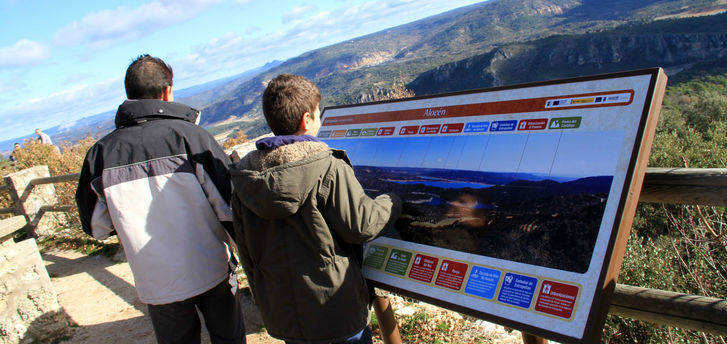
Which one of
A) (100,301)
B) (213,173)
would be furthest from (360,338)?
(100,301)

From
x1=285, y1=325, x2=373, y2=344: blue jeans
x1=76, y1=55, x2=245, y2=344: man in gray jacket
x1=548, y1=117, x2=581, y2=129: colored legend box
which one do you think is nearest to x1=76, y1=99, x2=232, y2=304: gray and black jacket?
x1=76, y1=55, x2=245, y2=344: man in gray jacket

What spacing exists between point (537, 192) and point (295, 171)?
92cm

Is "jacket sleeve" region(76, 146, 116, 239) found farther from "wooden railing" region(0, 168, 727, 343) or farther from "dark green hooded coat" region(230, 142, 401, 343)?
"wooden railing" region(0, 168, 727, 343)

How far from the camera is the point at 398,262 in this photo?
184cm

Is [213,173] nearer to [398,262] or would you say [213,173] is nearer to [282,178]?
[282,178]

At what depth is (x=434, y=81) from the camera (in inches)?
2916

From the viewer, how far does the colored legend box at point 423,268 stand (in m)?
1.70

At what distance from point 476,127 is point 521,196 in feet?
1.28

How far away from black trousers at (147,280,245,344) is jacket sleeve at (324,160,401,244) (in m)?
1.12

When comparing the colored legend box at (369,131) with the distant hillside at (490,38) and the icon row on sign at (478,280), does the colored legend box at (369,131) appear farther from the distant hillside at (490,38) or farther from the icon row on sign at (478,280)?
the distant hillside at (490,38)

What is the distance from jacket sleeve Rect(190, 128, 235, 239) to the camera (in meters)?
2.10

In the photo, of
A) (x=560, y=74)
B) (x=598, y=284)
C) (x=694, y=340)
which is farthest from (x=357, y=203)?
(x=560, y=74)

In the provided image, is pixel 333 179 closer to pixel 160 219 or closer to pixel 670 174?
pixel 160 219

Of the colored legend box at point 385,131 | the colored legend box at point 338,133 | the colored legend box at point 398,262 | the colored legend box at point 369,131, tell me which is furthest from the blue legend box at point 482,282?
the colored legend box at point 338,133
